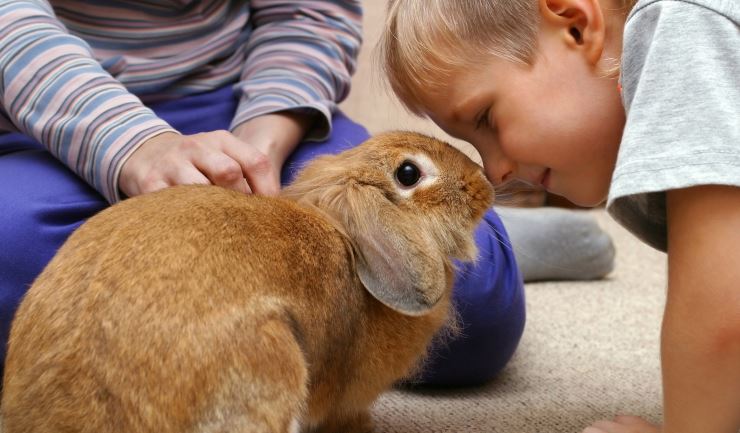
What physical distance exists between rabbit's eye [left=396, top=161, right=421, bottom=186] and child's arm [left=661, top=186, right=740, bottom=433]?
29 cm

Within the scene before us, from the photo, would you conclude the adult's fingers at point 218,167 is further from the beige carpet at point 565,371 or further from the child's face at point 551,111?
the beige carpet at point 565,371

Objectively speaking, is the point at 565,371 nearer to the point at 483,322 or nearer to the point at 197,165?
the point at 483,322

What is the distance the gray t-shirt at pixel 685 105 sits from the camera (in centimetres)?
76

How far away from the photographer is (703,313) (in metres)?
0.77

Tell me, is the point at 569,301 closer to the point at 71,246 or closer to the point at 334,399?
the point at 334,399

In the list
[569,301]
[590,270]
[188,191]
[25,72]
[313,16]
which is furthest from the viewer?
[590,270]

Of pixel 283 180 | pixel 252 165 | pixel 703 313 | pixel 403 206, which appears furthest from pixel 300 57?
pixel 703 313

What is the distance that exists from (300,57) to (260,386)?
73 cm

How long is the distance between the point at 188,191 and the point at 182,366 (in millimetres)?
208

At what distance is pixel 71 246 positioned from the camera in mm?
782

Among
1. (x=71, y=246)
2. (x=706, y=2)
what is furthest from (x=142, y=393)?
(x=706, y=2)

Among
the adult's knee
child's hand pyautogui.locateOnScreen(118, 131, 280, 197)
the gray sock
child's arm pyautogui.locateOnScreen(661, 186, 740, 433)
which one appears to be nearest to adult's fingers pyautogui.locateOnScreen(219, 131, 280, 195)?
child's hand pyautogui.locateOnScreen(118, 131, 280, 197)

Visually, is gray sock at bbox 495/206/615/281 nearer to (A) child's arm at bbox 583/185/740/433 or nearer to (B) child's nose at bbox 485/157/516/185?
(B) child's nose at bbox 485/157/516/185

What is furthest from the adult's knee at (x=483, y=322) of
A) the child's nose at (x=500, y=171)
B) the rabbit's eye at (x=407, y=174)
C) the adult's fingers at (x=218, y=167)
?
the adult's fingers at (x=218, y=167)
